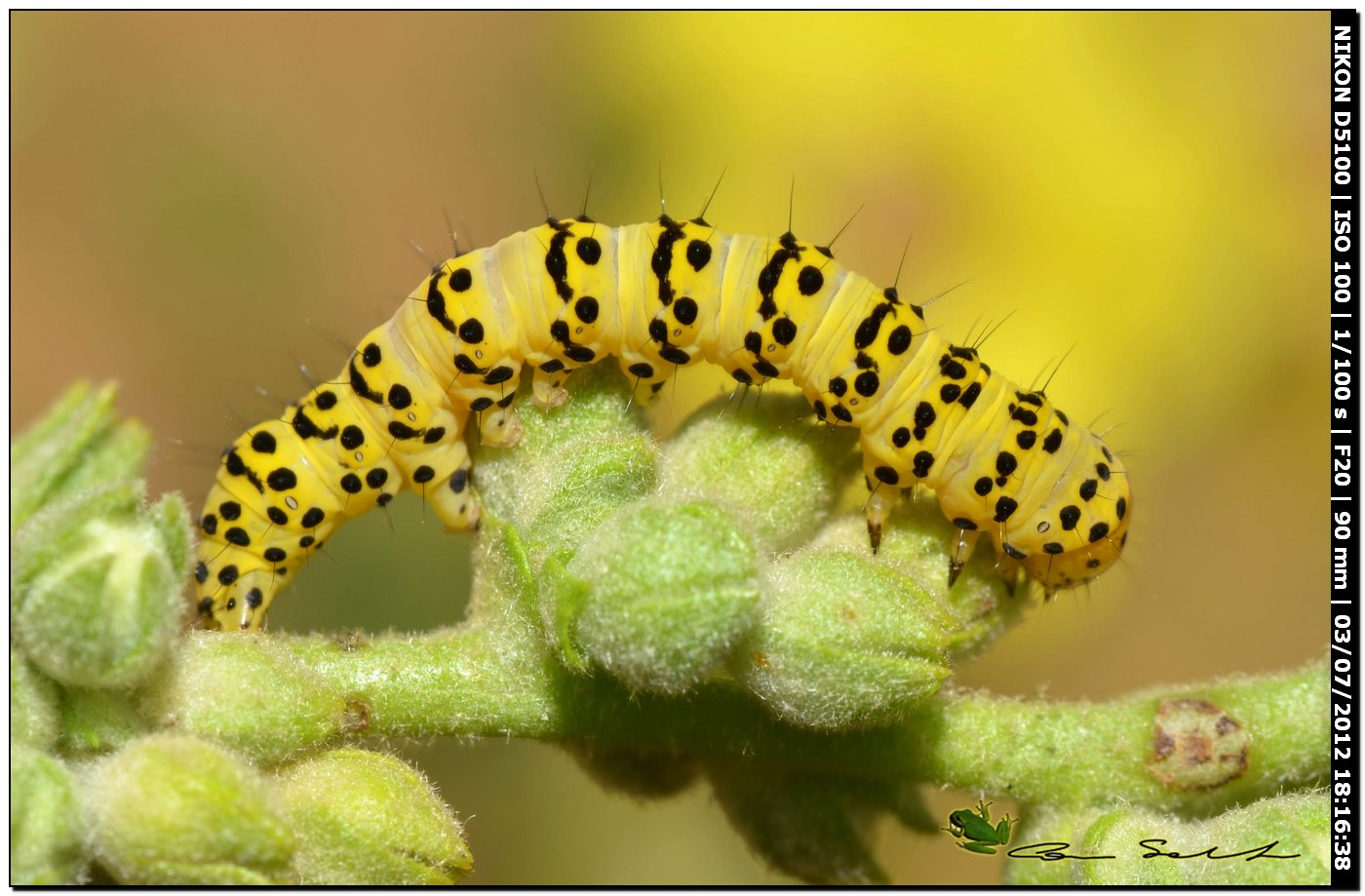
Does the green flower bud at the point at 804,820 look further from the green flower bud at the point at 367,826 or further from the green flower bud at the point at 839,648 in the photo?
the green flower bud at the point at 367,826

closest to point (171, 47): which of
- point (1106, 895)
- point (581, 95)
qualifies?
point (581, 95)

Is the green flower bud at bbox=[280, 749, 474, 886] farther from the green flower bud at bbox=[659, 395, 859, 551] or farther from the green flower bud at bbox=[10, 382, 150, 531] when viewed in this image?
the green flower bud at bbox=[659, 395, 859, 551]

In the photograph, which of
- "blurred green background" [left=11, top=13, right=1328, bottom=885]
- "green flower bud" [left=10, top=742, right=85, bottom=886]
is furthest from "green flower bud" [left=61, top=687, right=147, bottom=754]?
"blurred green background" [left=11, top=13, right=1328, bottom=885]

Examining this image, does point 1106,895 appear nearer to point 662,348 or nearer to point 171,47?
point 662,348

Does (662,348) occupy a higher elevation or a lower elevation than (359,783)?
higher

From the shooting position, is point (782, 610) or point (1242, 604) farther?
point (1242, 604)
